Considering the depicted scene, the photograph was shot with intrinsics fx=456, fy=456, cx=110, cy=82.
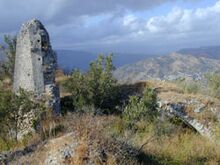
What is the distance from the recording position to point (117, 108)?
97.6ft

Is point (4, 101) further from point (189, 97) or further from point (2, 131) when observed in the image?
point (189, 97)

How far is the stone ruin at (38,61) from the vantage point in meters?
26.5

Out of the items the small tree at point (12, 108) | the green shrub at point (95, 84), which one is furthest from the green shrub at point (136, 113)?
the small tree at point (12, 108)

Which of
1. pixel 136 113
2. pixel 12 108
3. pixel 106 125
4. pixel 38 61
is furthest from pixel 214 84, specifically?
pixel 12 108

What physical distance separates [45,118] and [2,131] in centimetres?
338

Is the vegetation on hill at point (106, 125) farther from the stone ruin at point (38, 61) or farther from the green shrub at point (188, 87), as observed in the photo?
the stone ruin at point (38, 61)

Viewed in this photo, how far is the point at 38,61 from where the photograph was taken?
2666 centimetres

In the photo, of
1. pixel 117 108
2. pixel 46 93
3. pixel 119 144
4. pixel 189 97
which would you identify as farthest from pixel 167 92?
pixel 119 144

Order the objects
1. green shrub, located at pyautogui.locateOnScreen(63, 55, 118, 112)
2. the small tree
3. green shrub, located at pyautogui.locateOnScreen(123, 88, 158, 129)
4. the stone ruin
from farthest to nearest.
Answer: green shrub, located at pyautogui.locateOnScreen(63, 55, 118, 112) < the stone ruin < green shrub, located at pyautogui.locateOnScreen(123, 88, 158, 129) < the small tree

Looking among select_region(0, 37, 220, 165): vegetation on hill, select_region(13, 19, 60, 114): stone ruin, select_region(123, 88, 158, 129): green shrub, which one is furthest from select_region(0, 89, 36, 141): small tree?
select_region(123, 88, 158, 129): green shrub

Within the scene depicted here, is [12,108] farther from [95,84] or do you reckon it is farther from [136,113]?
[95,84]

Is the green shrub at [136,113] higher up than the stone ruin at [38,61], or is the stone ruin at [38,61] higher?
the stone ruin at [38,61]

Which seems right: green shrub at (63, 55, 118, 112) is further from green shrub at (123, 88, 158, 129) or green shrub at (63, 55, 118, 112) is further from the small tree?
the small tree

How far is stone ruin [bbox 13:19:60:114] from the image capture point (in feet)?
86.9
